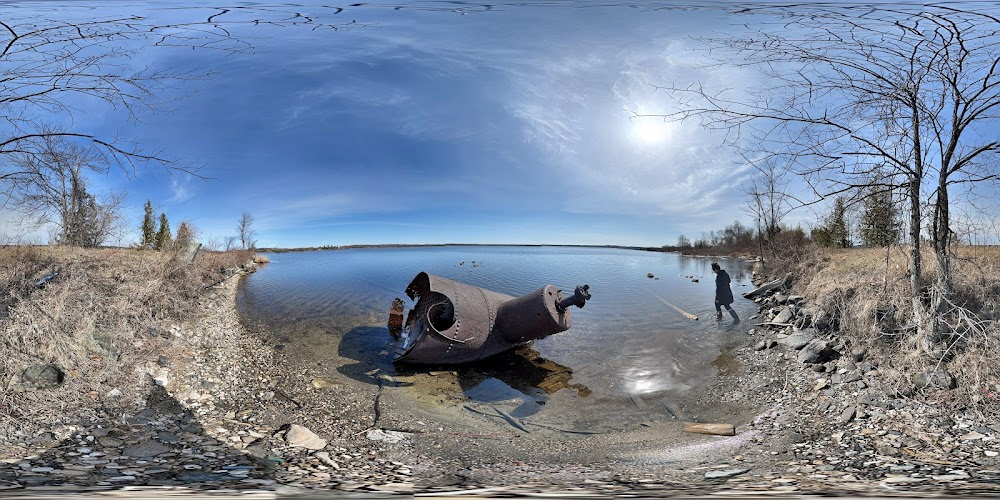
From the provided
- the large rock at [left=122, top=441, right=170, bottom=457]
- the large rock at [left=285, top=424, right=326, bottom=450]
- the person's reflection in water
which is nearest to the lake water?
the person's reflection in water

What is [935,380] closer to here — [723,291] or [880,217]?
[880,217]

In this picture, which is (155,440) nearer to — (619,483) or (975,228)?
(619,483)

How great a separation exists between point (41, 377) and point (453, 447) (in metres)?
3.79

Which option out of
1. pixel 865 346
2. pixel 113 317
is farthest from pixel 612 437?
pixel 113 317

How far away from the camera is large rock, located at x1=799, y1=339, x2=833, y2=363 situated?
17.6 feet

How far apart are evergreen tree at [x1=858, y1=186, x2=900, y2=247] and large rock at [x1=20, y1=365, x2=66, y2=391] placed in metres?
8.45

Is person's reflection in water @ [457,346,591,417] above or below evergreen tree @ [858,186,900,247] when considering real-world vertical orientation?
below

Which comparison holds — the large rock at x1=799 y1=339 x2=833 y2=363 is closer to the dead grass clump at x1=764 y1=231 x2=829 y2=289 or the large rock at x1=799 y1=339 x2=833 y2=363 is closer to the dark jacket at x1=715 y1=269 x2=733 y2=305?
the dark jacket at x1=715 y1=269 x2=733 y2=305

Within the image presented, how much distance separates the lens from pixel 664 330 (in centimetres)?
867

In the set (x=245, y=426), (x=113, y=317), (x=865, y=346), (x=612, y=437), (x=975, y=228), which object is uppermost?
(x=975, y=228)

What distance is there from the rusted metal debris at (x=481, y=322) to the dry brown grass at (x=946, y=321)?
3445 mm

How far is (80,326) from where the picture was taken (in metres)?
4.65

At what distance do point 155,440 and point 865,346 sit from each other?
739 centimetres

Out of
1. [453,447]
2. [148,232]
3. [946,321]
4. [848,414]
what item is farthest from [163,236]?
[946,321]
